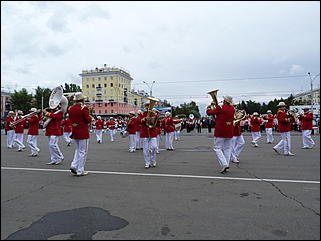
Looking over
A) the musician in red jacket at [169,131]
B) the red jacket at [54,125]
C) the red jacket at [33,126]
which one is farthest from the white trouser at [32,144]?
the musician in red jacket at [169,131]

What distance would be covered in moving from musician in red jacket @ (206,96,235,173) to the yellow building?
Result: 247ft

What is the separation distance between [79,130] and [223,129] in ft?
12.8

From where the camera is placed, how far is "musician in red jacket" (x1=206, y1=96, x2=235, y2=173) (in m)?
7.09

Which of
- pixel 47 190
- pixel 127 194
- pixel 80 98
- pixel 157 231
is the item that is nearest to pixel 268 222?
pixel 157 231

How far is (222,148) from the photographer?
7348 millimetres

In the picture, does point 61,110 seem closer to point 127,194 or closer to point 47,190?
point 47,190

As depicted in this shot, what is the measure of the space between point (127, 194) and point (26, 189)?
2222 millimetres

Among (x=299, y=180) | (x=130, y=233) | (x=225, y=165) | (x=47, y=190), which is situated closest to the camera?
(x=130, y=233)

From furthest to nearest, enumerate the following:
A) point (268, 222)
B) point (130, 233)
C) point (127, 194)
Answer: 1. point (127, 194)
2. point (268, 222)
3. point (130, 233)

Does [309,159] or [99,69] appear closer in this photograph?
[309,159]

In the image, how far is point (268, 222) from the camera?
366 cm

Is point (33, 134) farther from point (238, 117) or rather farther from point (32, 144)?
point (238, 117)

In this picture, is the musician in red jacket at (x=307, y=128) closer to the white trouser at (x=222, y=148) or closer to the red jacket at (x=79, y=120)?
the white trouser at (x=222, y=148)

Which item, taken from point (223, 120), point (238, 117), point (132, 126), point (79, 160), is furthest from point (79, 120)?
point (132, 126)
